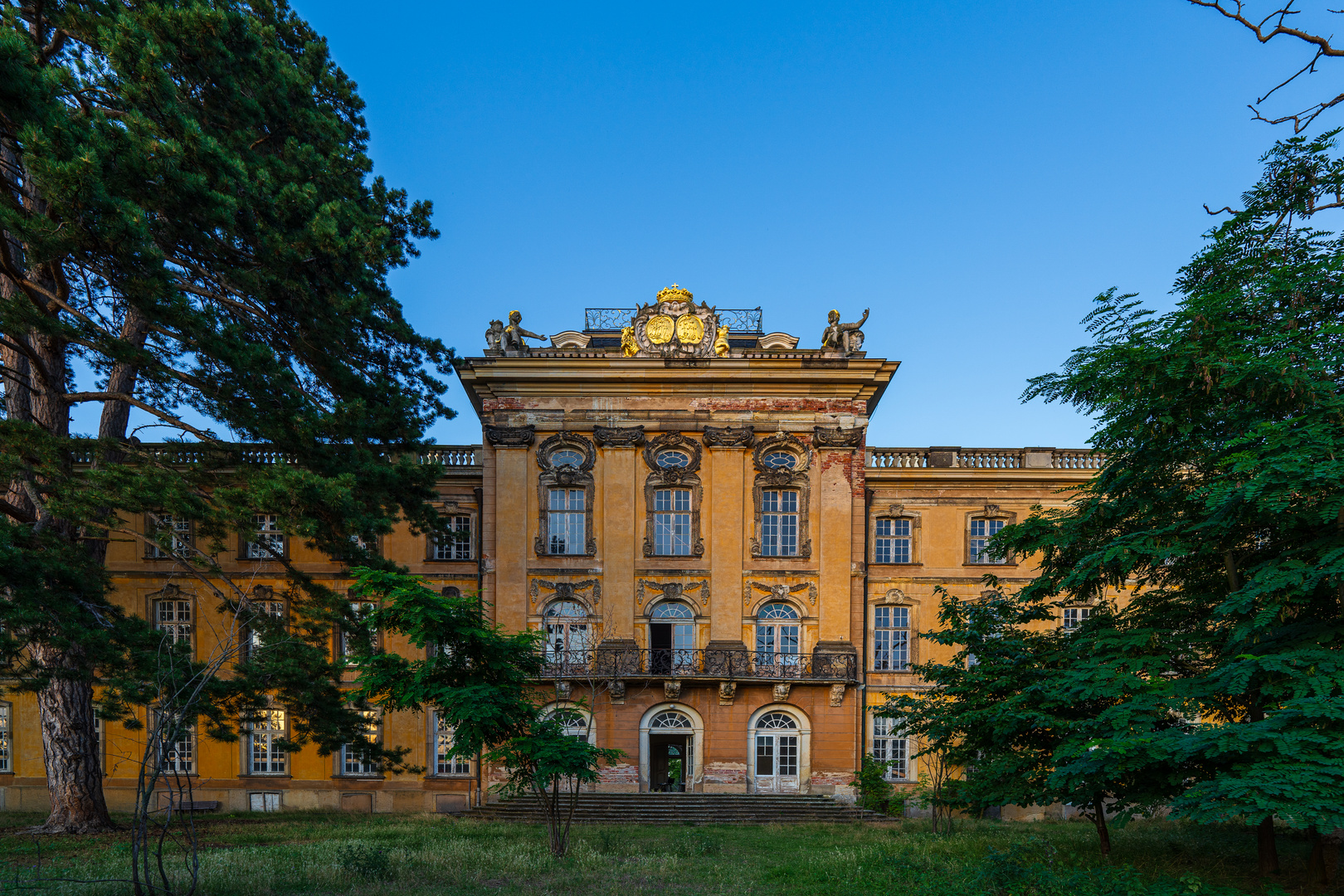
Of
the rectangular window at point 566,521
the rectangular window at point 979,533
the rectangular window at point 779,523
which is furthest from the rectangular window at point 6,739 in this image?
the rectangular window at point 979,533

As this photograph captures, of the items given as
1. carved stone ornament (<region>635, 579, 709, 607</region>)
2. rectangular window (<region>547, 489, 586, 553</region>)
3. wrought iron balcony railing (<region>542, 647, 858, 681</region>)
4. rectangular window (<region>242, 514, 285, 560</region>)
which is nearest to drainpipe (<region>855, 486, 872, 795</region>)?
wrought iron balcony railing (<region>542, 647, 858, 681</region>)

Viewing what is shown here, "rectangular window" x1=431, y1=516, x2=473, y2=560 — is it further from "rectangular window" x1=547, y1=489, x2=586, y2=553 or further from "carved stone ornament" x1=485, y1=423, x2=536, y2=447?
"carved stone ornament" x1=485, y1=423, x2=536, y2=447

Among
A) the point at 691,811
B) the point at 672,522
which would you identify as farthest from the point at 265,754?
the point at 672,522

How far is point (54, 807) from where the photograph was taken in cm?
1664

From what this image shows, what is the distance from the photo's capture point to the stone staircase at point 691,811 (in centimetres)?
2227

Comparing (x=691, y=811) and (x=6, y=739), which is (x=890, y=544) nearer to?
(x=691, y=811)

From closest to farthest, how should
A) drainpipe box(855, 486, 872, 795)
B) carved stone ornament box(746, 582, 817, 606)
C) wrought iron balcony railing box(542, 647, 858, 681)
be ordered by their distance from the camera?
wrought iron balcony railing box(542, 647, 858, 681), carved stone ornament box(746, 582, 817, 606), drainpipe box(855, 486, 872, 795)

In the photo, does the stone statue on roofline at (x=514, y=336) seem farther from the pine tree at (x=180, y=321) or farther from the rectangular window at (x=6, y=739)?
the rectangular window at (x=6, y=739)

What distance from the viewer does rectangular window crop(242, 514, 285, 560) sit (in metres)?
15.4

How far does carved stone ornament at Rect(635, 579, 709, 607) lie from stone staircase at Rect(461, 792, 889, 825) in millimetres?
5442

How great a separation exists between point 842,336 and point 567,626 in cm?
1222

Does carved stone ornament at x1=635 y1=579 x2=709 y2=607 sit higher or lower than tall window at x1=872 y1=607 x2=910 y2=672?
higher

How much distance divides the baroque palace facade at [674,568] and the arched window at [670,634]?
0.18 feet

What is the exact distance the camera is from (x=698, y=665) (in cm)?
2502
